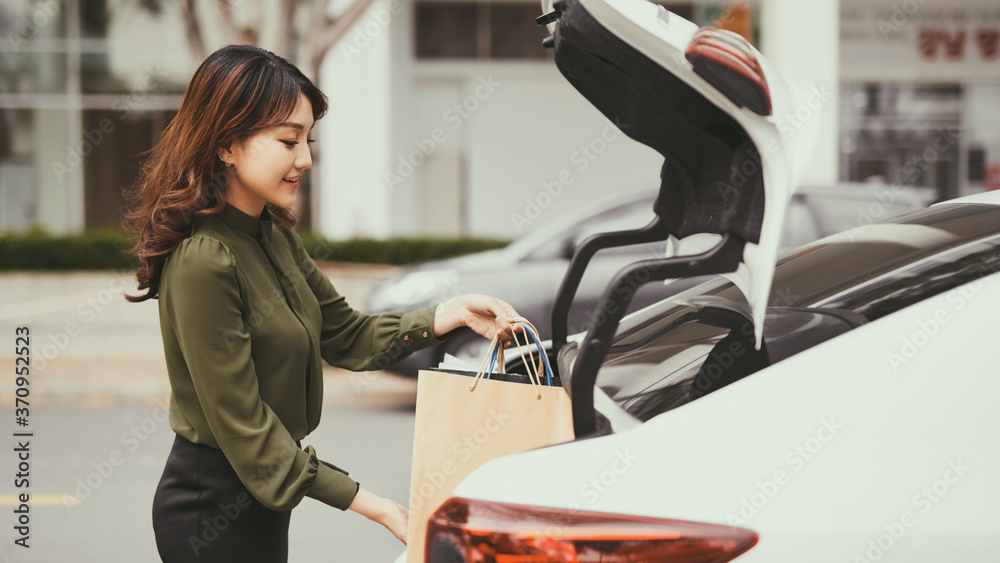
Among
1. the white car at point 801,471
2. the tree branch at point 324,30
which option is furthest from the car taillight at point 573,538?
the tree branch at point 324,30

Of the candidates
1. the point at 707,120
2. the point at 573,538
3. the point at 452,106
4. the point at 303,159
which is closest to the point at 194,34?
the point at 452,106

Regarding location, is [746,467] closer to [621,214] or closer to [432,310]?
[432,310]

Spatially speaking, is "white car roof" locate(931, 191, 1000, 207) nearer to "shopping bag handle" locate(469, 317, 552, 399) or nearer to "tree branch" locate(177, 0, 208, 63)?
"shopping bag handle" locate(469, 317, 552, 399)

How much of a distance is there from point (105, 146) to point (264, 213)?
12234mm

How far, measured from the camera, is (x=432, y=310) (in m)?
2.08

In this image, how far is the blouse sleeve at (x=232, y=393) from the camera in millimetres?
1523

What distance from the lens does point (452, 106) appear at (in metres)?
13.7

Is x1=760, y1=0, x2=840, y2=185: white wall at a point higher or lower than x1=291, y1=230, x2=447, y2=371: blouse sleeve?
higher

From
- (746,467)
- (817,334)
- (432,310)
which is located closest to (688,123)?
(817,334)

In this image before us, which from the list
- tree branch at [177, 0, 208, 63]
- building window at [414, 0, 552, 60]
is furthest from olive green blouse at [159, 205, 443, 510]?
building window at [414, 0, 552, 60]

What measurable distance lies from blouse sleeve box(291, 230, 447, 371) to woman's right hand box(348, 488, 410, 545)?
462 millimetres

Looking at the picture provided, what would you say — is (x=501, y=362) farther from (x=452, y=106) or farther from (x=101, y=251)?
(x=452, y=106)

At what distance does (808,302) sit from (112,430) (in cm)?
542

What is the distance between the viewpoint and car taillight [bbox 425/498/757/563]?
4.07 ft
